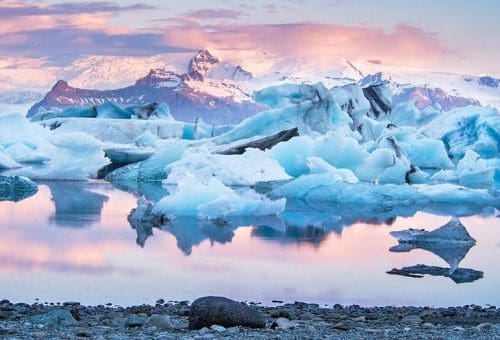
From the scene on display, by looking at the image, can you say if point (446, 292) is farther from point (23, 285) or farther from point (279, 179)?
point (279, 179)

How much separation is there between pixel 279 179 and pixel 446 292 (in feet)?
32.3

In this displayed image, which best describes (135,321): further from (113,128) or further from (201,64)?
(201,64)

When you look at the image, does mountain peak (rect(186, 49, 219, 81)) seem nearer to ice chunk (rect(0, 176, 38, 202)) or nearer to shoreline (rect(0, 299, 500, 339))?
ice chunk (rect(0, 176, 38, 202))

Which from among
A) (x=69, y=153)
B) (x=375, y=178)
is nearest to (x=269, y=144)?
(x=375, y=178)

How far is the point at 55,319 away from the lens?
16.0 ft

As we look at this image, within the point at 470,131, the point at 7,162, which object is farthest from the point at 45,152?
the point at 470,131

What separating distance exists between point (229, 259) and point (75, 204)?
539 cm

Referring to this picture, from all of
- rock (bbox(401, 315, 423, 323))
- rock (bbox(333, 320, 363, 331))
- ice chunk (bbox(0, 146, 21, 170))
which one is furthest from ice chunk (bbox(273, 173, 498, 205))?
rock (bbox(333, 320, 363, 331))

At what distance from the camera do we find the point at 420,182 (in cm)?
1839

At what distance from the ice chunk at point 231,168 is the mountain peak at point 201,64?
74.3m

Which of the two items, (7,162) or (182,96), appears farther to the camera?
(182,96)

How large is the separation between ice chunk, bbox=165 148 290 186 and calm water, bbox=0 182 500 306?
3.90 metres

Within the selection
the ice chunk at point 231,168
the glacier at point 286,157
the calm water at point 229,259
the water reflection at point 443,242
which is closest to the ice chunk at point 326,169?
the glacier at point 286,157

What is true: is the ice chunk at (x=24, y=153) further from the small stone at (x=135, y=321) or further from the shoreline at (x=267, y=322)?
the small stone at (x=135, y=321)
